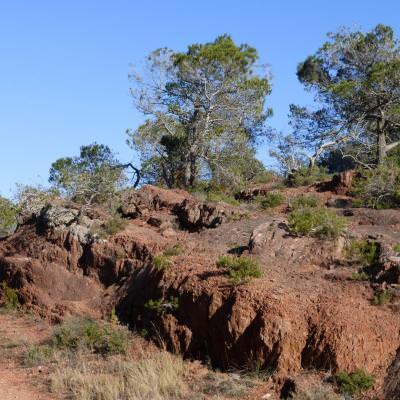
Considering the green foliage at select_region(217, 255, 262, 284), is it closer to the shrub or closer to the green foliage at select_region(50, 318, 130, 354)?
the green foliage at select_region(50, 318, 130, 354)

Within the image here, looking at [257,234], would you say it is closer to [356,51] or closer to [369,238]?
[369,238]

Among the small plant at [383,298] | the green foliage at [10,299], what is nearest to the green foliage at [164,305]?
the small plant at [383,298]

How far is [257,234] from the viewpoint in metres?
13.3

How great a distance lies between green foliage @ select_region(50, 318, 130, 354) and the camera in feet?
39.8

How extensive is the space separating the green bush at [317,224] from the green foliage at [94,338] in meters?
3.93

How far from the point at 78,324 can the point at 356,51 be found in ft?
50.8

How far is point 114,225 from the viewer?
15.9 metres

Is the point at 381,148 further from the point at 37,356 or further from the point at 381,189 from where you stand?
the point at 37,356

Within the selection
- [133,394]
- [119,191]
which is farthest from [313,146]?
[133,394]

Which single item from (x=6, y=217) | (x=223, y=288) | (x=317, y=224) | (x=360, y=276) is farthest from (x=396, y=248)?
(x=6, y=217)

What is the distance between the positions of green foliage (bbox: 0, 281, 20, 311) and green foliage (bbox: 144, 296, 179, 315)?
4521 mm

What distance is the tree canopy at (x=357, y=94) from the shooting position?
22.6 m

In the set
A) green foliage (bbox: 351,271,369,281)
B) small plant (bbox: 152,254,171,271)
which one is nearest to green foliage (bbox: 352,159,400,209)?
green foliage (bbox: 351,271,369,281)

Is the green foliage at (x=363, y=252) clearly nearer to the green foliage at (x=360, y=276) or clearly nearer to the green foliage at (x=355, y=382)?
the green foliage at (x=360, y=276)
